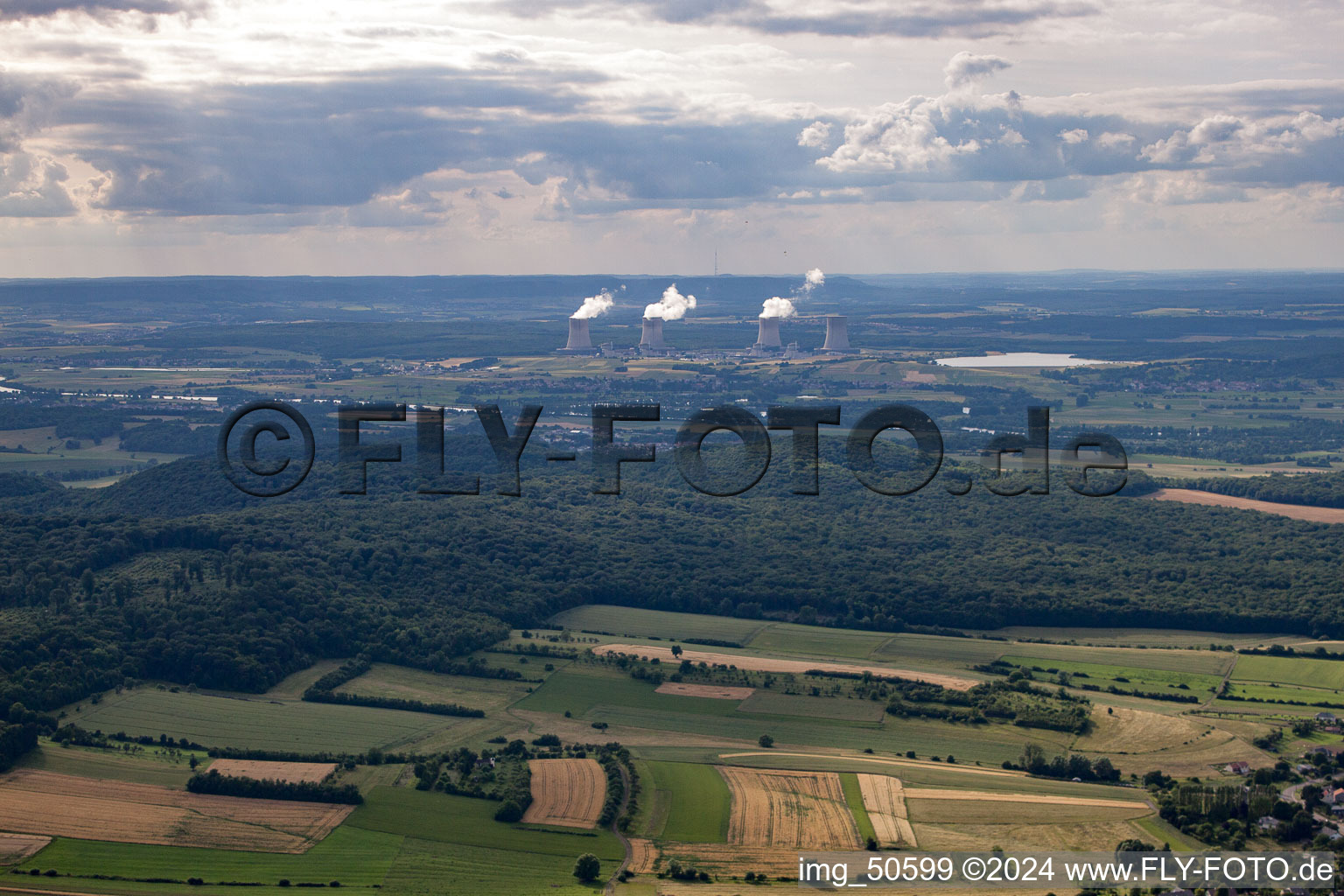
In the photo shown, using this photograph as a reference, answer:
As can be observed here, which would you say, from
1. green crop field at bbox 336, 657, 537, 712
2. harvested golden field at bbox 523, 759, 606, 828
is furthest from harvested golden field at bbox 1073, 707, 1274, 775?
green crop field at bbox 336, 657, 537, 712

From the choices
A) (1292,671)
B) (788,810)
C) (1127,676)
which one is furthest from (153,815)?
(1292,671)

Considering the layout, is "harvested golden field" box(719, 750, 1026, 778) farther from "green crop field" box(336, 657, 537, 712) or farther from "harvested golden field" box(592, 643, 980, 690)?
"green crop field" box(336, 657, 537, 712)

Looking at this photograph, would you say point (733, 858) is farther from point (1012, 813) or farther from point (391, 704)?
point (391, 704)

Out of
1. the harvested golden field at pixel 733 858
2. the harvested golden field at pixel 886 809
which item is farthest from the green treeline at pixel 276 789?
the harvested golden field at pixel 886 809

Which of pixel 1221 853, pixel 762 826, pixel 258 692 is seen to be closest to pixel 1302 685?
pixel 1221 853

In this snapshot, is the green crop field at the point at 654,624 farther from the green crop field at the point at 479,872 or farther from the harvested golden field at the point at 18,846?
the harvested golden field at the point at 18,846
